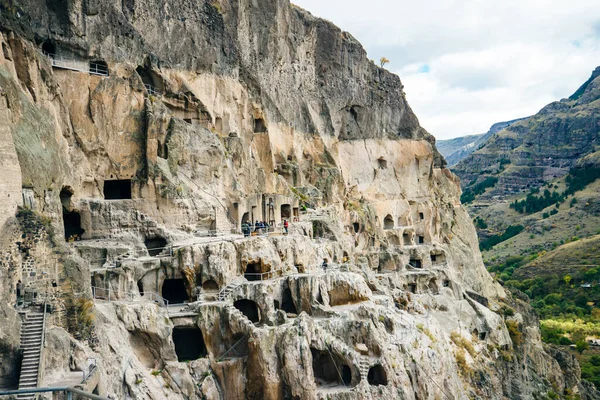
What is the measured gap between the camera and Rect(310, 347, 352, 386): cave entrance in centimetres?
3089

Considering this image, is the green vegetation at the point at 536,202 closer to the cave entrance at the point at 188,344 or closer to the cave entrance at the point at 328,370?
the cave entrance at the point at 328,370

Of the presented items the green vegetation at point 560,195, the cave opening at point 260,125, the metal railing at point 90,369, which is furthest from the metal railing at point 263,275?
the green vegetation at point 560,195

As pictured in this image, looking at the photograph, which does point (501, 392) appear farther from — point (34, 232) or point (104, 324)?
point (34, 232)

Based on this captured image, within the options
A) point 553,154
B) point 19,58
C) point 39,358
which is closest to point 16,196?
point 39,358

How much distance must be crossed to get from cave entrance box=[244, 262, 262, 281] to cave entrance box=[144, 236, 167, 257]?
4876 mm

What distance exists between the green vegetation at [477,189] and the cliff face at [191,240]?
116 meters

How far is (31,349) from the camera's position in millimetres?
21250

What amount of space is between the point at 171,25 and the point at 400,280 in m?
27.9

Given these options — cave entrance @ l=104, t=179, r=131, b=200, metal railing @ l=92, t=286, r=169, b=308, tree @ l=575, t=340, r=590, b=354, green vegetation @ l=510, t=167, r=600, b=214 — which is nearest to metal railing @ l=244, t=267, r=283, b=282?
metal railing @ l=92, t=286, r=169, b=308

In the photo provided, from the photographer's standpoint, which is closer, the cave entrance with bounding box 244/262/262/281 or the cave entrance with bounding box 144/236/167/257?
the cave entrance with bounding box 144/236/167/257

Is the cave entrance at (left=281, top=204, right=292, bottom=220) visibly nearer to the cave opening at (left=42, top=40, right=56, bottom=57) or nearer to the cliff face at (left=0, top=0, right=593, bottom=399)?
the cliff face at (left=0, top=0, right=593, bottom=399)

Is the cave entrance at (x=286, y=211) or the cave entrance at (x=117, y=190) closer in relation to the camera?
the cave entrance at (x=117, y=190)

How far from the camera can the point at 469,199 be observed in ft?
550

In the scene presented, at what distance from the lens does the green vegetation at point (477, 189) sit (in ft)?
551
